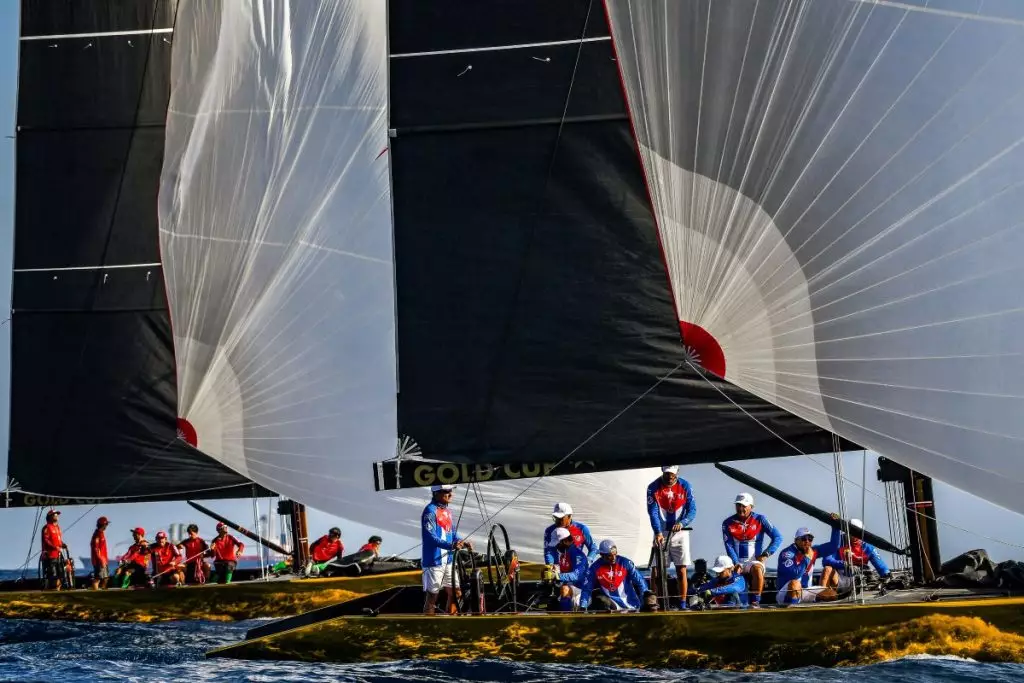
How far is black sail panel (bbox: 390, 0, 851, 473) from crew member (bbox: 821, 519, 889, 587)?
58.6 inches

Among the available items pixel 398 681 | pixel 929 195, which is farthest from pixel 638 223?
pixel 398 681

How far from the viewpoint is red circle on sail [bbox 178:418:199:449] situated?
18.8m

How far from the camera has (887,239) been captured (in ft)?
34.3

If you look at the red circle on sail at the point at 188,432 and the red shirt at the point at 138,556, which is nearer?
the red circle on sail at the point at 188,432

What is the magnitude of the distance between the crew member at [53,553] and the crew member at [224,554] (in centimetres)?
224

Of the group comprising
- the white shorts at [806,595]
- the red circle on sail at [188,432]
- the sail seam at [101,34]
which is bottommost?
the white shorts at [806,595]

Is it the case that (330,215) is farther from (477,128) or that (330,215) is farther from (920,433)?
(920,433)

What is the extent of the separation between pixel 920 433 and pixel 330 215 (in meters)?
7.90

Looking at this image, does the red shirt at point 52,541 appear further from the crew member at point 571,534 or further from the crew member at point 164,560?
the crew member at point 571,534

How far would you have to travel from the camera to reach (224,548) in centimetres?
2058

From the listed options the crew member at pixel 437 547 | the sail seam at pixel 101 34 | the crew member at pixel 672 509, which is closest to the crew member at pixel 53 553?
the sail seam at pixel 101 34

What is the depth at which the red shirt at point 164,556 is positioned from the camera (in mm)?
20500

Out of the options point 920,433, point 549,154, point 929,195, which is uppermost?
point 549,154

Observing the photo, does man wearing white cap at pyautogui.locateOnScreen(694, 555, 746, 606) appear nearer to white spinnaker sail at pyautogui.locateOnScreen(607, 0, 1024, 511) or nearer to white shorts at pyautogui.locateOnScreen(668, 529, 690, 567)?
white shorts at pyautogui.locateOnScreen(668, 529, 690, 567)
